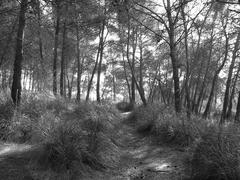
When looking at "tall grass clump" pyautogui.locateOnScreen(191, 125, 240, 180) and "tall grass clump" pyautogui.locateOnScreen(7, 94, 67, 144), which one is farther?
"tall grass clump" pyautogui.locateOnScreen(7, 94, 67, 144)

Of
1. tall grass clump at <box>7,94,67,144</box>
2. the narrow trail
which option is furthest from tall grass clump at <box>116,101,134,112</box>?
tall grass clump at <box>7,94,67,144</box>

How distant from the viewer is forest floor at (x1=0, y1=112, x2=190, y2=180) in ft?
10.7

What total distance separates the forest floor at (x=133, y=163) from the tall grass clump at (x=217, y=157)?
34 cm

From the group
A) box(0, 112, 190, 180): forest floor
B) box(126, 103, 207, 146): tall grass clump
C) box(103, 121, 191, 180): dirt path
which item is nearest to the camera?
box(0, 112, 190, 180): forest floor

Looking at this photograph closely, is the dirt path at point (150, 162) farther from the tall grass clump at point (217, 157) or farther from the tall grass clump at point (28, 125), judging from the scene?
the tall grass clump at point (28, 125)

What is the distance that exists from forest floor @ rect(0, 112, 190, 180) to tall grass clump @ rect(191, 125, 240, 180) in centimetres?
34

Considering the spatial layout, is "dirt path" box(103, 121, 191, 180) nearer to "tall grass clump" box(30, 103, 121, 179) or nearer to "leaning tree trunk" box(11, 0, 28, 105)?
"tall grass clump" box(30, 103, 121, 179)

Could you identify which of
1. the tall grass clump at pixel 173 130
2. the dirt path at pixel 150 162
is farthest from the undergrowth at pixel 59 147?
the tall grass clump at pixel 173 130

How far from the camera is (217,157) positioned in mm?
3242

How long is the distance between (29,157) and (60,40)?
12.6 m

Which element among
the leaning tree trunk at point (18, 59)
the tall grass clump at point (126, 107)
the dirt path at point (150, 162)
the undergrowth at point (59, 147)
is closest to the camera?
the undergrowth at point (59, 147)

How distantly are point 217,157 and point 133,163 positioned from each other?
6.56 feet

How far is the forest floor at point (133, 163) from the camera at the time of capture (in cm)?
325

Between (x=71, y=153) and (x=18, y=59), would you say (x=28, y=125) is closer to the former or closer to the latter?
(x=71, y=153)
